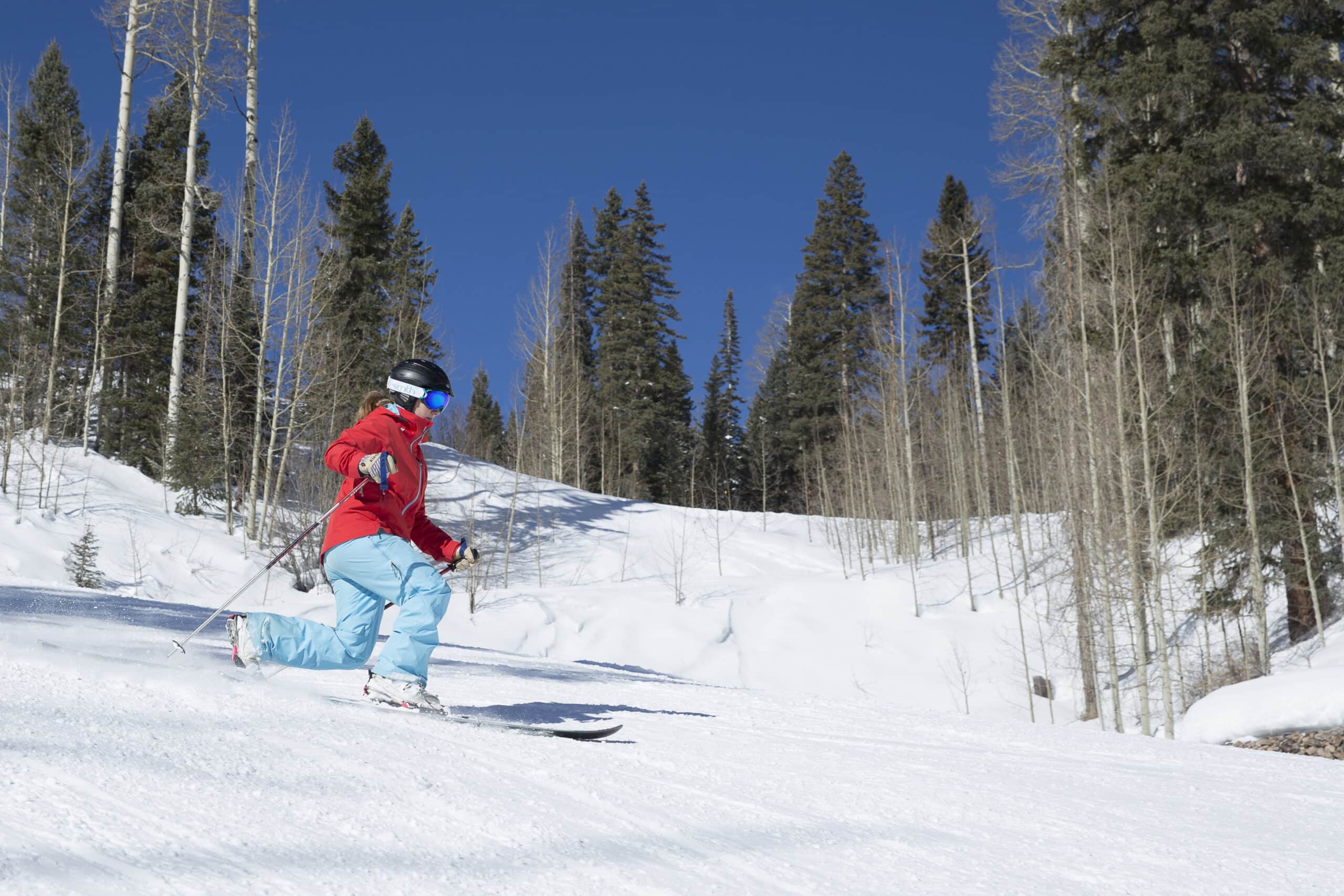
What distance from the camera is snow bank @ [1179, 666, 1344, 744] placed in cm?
992

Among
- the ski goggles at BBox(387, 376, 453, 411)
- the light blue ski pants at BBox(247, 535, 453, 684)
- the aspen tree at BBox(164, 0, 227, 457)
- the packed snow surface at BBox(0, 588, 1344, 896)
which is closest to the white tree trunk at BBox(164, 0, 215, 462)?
the aspen tree at BBox(164, 0, 227, 457)

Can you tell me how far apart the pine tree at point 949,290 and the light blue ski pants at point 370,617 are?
36.0 meters

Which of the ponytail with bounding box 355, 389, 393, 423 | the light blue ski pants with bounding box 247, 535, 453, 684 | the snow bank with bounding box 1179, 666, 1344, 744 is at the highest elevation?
the ponytail with bounding box 355, 389, 393, 423

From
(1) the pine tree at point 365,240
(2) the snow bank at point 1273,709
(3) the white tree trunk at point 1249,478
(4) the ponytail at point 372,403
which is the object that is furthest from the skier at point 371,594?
(1) the pine tree at point 365,240

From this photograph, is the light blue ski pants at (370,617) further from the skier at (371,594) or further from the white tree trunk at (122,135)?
the white tree trunk at (122,135)

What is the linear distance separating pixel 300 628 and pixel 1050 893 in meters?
3.11

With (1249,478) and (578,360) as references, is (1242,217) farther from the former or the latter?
(578,360)

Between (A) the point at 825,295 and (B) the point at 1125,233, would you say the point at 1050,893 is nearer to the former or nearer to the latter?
(B) the point at 1125,233

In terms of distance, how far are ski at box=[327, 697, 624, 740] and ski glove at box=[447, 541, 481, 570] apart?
0.68 m

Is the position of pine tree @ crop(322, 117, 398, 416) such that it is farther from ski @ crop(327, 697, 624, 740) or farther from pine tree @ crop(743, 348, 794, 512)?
ski @ crop(327, 697, 624, 740)

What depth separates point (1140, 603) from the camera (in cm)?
1446

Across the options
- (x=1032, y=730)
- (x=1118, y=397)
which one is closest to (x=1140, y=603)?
(x=1118, y=397)

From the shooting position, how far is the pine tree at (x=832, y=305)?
42.2 m

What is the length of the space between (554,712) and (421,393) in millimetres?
1909
